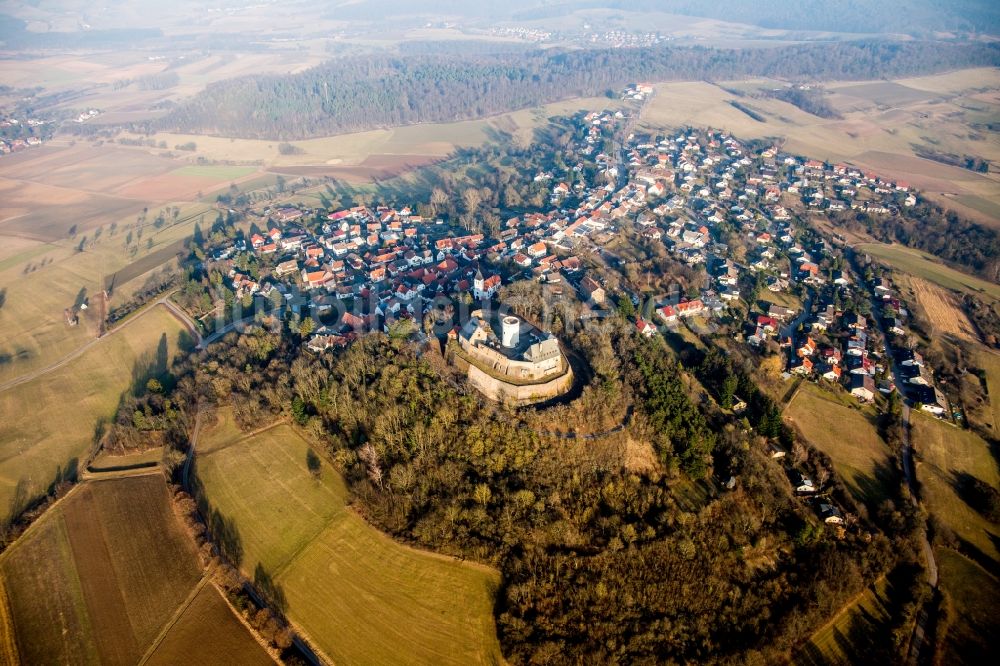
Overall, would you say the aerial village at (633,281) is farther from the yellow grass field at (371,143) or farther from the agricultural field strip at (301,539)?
the yellow grass field at (371,143)

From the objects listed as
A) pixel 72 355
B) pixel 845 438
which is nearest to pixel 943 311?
pixel 845 438

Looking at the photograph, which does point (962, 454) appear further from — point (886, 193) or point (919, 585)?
point (886, 193)

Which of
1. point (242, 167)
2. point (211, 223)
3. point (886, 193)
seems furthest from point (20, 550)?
point (886, 193)

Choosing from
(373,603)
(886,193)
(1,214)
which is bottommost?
(886,193)

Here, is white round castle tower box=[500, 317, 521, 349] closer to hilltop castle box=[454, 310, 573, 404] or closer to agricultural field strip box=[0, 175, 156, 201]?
hilltop castle box=[454, 310, 573, 404]

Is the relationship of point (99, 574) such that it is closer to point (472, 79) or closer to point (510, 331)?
point (510, 331)

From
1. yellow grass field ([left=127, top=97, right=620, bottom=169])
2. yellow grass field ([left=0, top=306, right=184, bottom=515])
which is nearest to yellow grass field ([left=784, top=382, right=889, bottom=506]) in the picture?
yellow grass field ([left=0, top=306, right=184, bottom=515])
